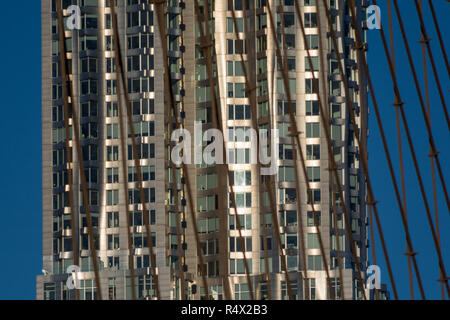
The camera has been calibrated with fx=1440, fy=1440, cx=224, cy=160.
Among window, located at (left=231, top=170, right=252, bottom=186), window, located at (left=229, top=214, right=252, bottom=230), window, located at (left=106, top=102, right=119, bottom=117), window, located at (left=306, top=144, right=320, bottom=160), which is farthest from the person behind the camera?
window, located at (left=231, top=170, right=252, bottom=186)

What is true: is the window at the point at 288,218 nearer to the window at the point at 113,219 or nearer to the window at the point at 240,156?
the window at the point at 240,156

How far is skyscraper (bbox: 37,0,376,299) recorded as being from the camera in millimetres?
66938

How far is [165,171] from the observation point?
67.6 meters

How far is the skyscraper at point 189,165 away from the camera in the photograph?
66938mm

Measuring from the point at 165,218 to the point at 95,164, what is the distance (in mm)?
4445

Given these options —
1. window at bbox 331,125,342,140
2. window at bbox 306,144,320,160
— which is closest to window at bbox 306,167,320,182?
window at bbox 306,144,320,160

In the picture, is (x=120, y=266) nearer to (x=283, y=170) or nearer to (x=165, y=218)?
(x=165, y=218)

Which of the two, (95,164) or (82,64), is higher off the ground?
(82,64)

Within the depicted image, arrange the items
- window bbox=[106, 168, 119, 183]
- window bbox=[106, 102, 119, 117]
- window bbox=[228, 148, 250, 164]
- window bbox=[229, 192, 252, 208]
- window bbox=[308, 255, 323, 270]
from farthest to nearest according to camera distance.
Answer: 1. window bbox=[228, 148, 250, 164]
2. window bbox=[229, 192, 252, 208]
3. window bbox=[106, 102, 119, 117]
4. window bbox=[106, 168, 119, 183]
5. window bbox=[308, 255, 323, 270]

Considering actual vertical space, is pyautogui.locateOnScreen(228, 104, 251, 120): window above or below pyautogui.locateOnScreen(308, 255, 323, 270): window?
above

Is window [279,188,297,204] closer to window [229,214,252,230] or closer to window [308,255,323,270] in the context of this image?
window [229,214,252,230]

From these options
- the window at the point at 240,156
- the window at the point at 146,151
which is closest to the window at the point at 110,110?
the window at the point at 146,151
